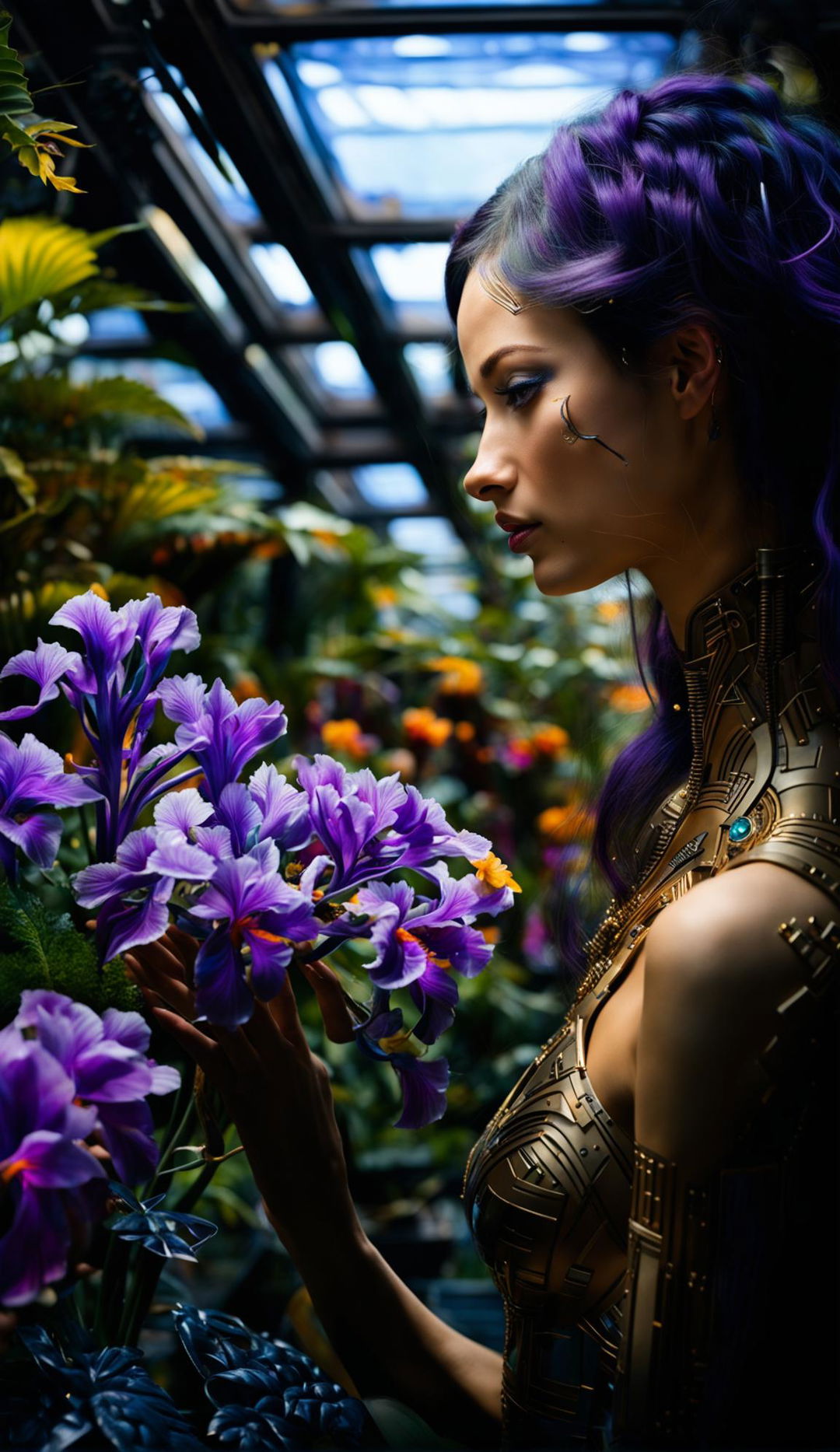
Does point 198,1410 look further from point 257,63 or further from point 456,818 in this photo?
point 456,818

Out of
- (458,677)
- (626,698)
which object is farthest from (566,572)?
(626,698)

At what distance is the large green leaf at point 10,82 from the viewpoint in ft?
2.47

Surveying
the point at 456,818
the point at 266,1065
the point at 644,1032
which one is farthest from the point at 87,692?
the point at 456,818

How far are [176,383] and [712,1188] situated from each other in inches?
100.0

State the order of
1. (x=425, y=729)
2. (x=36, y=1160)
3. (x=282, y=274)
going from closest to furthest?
(x=36, y=1160), (x=282, y=274), (x=425, y=729)

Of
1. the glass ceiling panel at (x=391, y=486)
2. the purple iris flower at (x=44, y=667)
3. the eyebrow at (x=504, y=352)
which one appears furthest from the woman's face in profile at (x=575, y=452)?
the glass ceiling panel at (x=391, y=486)

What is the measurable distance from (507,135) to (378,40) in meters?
0.40

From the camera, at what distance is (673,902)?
835 millimetres

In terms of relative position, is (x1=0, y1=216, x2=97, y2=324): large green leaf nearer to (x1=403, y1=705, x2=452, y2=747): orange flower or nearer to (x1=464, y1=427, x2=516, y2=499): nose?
(x1=464, y1=427, x2=516, y2=499): nose

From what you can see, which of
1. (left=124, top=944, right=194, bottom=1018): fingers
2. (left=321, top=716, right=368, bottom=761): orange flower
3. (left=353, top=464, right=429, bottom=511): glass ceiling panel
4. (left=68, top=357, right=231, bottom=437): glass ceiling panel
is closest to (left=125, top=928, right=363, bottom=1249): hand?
(left=124, top=944, right=194, bottom=1018): fingers

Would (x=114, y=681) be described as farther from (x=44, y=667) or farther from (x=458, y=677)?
(x=458, y=677)

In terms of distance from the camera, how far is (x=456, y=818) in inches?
106

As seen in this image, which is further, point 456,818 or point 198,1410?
point 456,818

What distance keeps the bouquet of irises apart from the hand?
0.05 m
